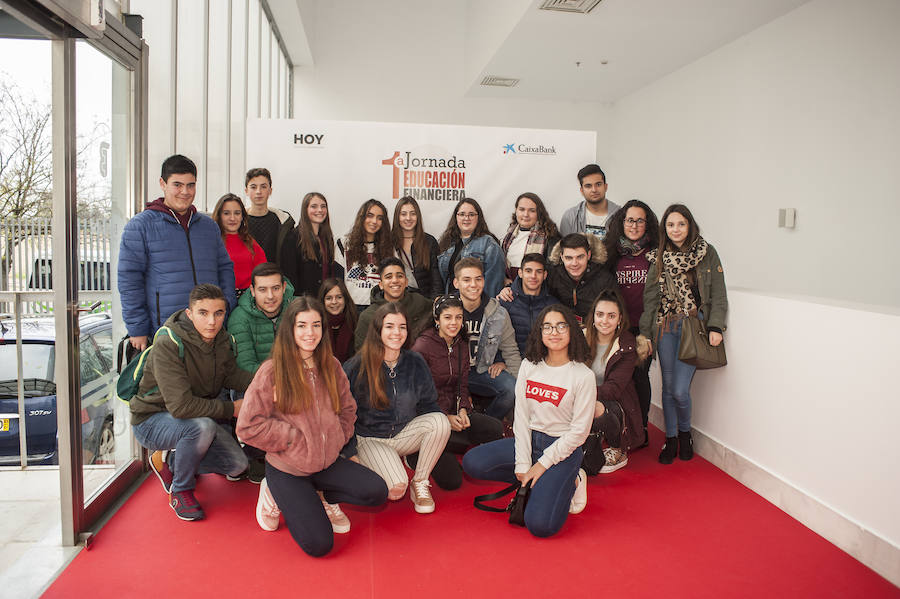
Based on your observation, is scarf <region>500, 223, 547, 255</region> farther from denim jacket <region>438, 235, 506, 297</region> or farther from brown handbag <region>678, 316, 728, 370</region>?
brown handbag <region>678, 316, 728, 370</region>

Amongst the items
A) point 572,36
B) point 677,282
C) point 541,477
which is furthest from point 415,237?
point 572,36

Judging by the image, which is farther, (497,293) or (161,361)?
(497,293)

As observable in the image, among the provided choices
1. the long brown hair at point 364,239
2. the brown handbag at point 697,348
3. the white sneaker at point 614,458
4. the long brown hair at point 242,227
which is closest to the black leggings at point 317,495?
the white sneaker at point 614,458

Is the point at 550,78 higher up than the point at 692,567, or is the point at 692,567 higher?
the point at 550,78

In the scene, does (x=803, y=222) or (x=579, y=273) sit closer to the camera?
(x=579, y=273)

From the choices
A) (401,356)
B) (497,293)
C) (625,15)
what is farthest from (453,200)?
(625,15)

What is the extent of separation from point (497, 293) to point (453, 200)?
0.93 metres

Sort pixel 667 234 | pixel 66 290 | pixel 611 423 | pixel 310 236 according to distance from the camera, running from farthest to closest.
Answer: pixel 310 236 → pixel 667 234 → pixel 611 423 → pixel 66 290

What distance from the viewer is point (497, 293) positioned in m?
4.01

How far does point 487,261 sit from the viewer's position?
401cm

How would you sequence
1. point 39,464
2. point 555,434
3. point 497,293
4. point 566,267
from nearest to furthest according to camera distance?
point 555,434, point 39,464, point 566,267, point 497,293

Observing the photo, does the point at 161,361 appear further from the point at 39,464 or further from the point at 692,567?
the point at 692,567

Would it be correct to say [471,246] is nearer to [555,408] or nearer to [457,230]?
[457,230]

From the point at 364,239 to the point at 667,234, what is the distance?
76.8 inches
